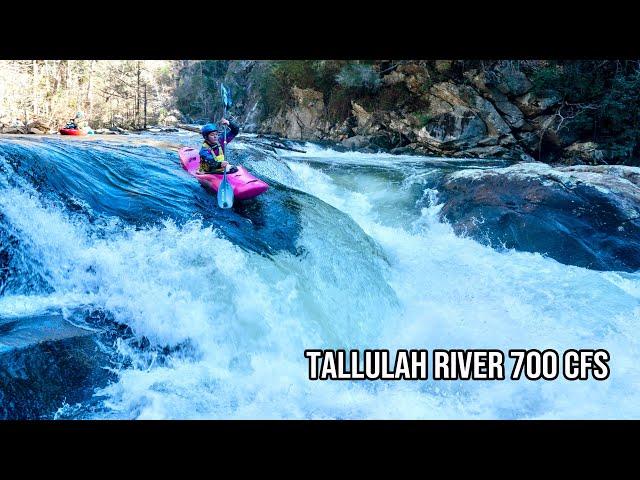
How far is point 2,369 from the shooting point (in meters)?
2.58

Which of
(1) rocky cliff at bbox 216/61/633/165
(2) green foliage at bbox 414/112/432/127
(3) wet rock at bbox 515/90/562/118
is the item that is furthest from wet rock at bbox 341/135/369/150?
(3) wet rock at bbox 515/90/562/118

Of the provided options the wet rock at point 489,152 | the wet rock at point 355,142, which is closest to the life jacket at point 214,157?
the wet rock at point 355,142

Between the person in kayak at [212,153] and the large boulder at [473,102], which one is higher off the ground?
the large boulder at [473,102]

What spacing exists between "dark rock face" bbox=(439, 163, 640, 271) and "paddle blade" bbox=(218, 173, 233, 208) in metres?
2.93

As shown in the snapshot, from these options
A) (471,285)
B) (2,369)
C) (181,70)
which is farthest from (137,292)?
(181,70)

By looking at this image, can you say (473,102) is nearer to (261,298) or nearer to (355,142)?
(355,142)

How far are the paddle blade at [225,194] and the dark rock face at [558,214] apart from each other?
2.93 m

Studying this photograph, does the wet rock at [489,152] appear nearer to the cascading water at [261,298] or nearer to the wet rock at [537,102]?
the wet rock at [537,102]

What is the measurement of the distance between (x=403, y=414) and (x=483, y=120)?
34.1 feet

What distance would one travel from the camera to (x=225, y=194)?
4.86 meters

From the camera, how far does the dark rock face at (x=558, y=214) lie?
17.1 ft

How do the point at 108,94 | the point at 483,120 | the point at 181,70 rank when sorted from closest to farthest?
the point at 483,120
the point at 108,94
the point at 181,70

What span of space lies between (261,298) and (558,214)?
3961mm
